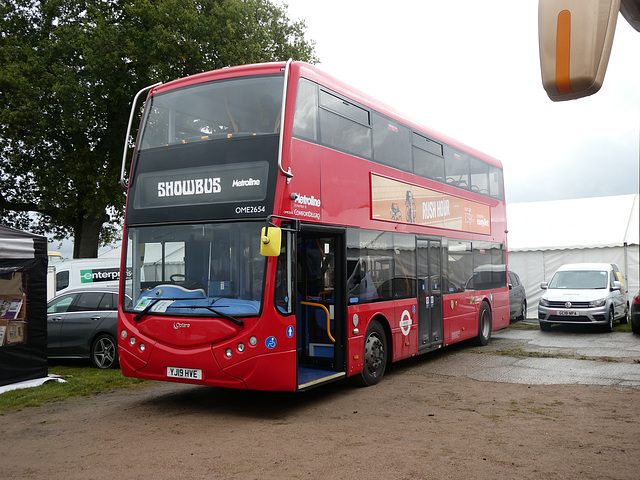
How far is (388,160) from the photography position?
10602 mm

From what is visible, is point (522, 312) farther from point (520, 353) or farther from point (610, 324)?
point (520, 353)

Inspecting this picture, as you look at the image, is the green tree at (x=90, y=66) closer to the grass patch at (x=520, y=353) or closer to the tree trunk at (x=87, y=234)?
the tree trunk at (x=87, y=234)

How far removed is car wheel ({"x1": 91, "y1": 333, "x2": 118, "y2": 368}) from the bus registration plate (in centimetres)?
488

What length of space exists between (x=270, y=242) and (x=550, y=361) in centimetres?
790

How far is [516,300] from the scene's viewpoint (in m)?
20.6

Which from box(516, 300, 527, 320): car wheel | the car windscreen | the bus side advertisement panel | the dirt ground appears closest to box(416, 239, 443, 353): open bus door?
the bus side advertisement panel

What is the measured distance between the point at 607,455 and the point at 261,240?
423cm

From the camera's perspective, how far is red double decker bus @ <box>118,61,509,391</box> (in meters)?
7.64

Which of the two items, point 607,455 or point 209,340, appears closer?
point 607,455

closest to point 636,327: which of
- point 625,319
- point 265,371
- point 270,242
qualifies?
point 625,319

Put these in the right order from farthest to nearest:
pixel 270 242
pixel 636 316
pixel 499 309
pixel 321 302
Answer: pixel 636 316
pixel 499 309
pixel 321 302
pixel 270 242

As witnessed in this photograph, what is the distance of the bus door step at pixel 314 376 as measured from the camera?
8062 mm

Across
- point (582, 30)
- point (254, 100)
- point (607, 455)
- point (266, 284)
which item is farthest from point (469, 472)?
point (254, 100)

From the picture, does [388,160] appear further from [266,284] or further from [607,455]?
[607,455]
